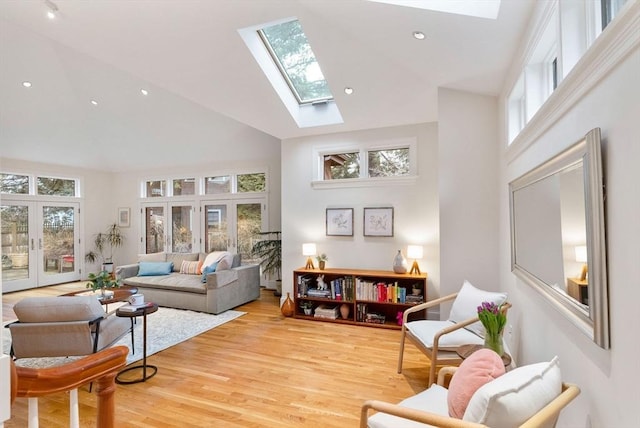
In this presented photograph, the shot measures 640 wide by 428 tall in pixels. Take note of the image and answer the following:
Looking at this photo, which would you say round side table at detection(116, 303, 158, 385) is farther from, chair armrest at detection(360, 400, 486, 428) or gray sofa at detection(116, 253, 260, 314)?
chair armrest at detection(360, 400, 486, 428)

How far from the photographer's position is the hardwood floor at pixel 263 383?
2.39 metres

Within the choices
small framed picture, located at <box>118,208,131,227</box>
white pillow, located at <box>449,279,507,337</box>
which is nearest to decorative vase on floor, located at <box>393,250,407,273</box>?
white pillow, located at <box>449,279,507,337</box>

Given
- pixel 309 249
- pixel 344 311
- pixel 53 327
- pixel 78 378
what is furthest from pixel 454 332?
pixel 53 327

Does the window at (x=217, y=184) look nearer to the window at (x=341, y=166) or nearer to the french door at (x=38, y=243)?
the window at (x=341, y=166)

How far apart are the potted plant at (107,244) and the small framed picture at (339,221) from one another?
19.4ft

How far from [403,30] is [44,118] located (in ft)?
21.4

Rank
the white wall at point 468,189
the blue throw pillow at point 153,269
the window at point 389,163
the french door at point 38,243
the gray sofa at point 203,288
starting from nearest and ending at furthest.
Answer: the white wall at point 468,189
the window at point 389,163
the gray sofa at point 203,288
the blue throw pillow at point 153,269
the french door at point 38,243

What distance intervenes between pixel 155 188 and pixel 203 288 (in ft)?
13.2

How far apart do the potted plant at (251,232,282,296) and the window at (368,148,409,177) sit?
87.1 inches

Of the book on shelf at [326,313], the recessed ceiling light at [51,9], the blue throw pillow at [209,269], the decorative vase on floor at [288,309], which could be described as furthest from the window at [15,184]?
the book on shelf at [326,313]

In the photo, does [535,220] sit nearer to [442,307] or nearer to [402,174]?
[442,307]

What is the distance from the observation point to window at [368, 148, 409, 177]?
4.67 metres

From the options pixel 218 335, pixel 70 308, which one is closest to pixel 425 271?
pixel 218 335

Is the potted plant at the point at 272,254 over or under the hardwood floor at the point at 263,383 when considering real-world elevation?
over
